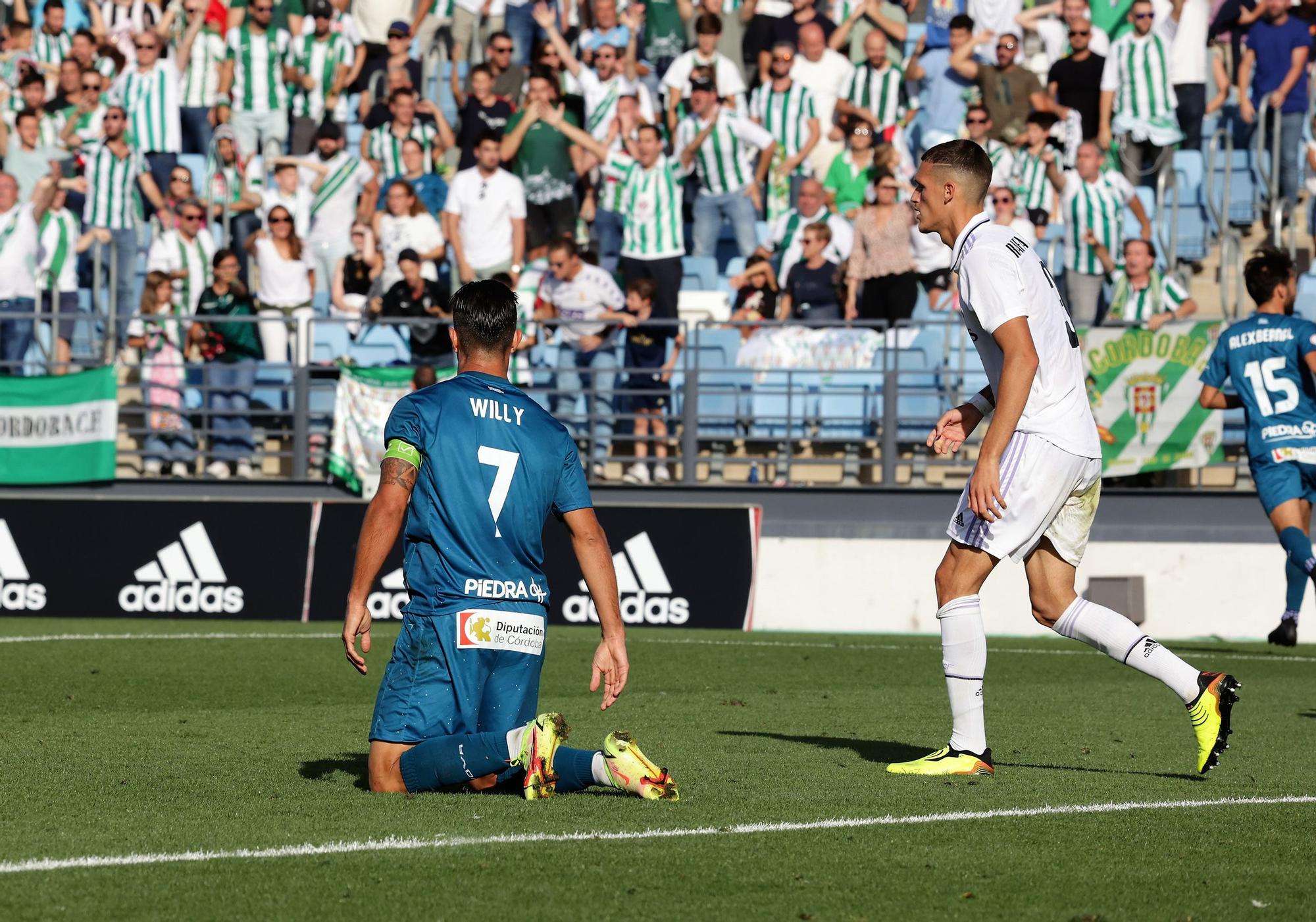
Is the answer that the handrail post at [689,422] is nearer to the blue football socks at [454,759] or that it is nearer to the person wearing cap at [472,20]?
the person wearing cap at [472,20]

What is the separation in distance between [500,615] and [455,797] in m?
0.59

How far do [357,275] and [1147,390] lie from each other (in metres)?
7.54

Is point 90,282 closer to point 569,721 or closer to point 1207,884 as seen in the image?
point 569,721

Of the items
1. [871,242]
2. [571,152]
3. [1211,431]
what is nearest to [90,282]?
[571,152]

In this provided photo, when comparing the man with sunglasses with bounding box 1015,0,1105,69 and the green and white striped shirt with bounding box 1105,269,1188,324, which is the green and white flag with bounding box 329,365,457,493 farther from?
the man with sunglasses with bounding box 1015,0,1105,69

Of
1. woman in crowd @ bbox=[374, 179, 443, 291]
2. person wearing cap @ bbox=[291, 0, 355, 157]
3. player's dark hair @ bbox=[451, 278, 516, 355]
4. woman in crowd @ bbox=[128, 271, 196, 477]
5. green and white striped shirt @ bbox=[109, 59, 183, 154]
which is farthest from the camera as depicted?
person wearing cap @ bbox=[291, 0, 355, 157]

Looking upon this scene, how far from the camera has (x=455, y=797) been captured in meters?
6.05

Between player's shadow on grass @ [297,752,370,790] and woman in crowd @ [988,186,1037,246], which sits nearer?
player's shadow on grass @ [297,752,370,790]

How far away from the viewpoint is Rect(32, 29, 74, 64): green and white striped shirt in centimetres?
2211

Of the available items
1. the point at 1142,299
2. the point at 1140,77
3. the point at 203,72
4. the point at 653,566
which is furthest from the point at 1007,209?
the point at 203,72

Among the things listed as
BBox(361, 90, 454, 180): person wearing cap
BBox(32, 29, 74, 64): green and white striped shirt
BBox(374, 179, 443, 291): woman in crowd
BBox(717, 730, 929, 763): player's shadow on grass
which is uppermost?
BBox(32, 29, 74, 64): green and white striped shirt

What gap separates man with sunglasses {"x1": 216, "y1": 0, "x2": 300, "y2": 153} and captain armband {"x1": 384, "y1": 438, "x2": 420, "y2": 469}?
605 inches

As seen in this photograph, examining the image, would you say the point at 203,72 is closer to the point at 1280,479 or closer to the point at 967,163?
the point at 1280,479

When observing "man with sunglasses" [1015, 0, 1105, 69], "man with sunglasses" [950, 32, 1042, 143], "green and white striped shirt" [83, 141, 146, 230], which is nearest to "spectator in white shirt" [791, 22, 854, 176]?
"man with sunglasses" [950, 32, 1042, 143]
